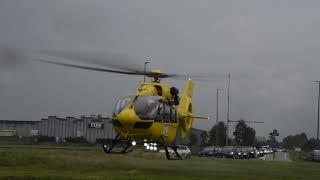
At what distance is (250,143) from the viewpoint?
16012 cm

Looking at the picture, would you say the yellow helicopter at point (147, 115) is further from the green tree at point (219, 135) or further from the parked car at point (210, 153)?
the green tree at point (219, 135)

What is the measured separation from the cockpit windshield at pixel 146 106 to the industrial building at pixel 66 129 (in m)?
112

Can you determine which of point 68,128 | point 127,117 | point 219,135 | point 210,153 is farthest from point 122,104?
point 68,128

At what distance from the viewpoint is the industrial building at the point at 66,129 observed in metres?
146

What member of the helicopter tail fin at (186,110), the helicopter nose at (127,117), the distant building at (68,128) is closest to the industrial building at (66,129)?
the distant building at (68,128)

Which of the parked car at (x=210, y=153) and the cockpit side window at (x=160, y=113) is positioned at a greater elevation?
the cockpit side window at (x=160, y=113)

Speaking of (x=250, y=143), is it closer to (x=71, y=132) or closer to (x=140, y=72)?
(x=71, y=132)

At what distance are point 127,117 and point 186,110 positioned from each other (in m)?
8.53

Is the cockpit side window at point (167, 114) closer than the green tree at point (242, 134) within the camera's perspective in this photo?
Yes

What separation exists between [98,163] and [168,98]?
37.6 feet

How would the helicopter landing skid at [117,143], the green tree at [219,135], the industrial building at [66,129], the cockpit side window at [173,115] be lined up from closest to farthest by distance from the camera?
the helicopter landing skid at [117,143], the cockpit side window at [173,115], the industrial building at [66,129], the green tree at [219,135]

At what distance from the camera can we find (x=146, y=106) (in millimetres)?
30438

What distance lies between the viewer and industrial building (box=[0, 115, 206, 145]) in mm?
145600

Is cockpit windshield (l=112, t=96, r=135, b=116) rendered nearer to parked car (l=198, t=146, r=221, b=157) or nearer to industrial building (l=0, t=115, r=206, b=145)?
parked car (l=198, t=146, r=221, b=157)
